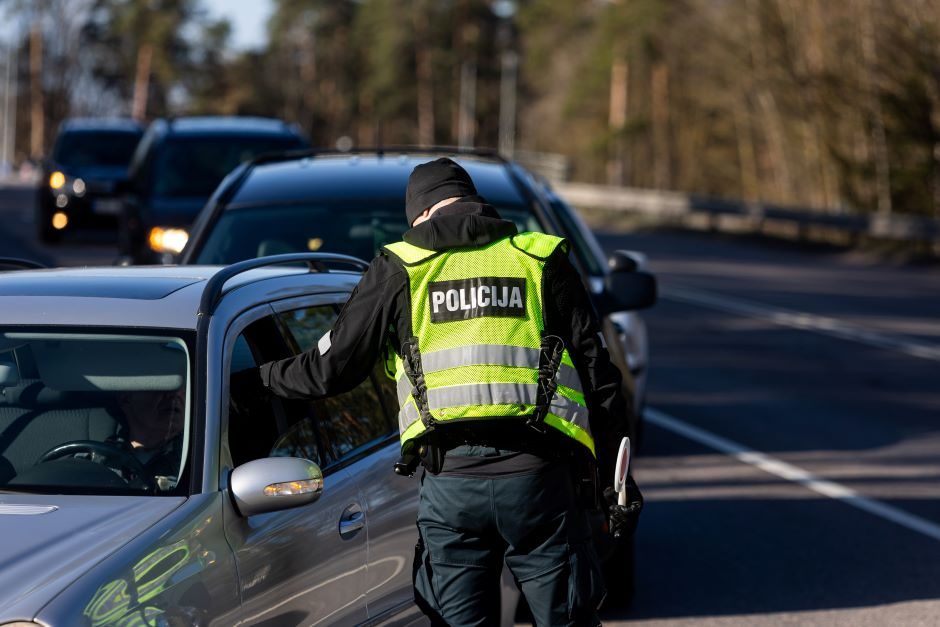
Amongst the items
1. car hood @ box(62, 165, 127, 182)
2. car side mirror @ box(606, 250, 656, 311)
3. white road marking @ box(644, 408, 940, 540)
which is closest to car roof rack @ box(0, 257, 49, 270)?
car side mirror @ box(606, 250, 656, 311)

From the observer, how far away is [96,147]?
25.5 metres

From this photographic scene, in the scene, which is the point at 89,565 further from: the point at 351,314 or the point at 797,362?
the point at 797,362

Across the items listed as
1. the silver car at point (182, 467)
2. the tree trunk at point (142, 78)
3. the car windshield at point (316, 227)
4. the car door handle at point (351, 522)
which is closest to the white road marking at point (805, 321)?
the car windshield at point (316, 227)

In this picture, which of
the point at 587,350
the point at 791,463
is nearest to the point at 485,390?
the point at 587,350

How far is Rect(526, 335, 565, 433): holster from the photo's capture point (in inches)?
155

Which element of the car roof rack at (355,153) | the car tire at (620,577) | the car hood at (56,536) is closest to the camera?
the car hood at (56,536)

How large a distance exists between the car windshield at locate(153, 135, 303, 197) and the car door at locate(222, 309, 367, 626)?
10.2 metres

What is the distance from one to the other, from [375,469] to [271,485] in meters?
0.88

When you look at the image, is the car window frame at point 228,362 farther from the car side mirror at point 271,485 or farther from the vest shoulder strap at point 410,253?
the vest shoulder strap at point 410,253

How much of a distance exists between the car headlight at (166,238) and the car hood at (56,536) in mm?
7086

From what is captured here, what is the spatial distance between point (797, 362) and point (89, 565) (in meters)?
12.1

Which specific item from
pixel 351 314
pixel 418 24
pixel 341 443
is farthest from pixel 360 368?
pixel 418 24

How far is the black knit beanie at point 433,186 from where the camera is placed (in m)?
4.12

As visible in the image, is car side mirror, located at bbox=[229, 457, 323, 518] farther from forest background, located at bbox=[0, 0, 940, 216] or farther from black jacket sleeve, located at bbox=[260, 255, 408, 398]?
forest background, located at bbox=[0, 0, 940, 216]
